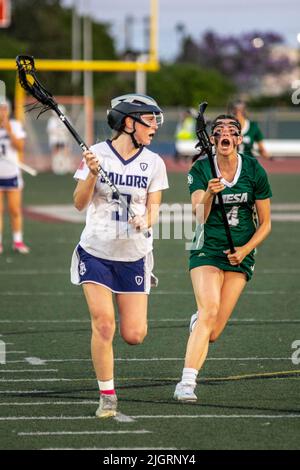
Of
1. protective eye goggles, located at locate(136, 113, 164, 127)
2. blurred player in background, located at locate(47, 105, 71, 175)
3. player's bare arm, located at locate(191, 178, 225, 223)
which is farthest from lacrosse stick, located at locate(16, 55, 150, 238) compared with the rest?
blurred player in background, located at locate(47, 105, 71, 175)

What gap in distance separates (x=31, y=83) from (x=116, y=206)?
0.96 meters

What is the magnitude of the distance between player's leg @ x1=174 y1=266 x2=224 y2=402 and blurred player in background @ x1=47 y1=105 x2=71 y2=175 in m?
33.3

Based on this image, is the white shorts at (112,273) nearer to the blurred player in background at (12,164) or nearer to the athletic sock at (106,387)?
the athletic sock at (106,387)

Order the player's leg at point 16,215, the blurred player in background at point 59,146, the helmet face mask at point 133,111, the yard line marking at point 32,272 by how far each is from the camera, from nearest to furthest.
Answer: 1. the helmet face mask at point 133,111
2. the yard line marking at point 32,272
3. the player's leg at point 16,215
4. the blurred player in background at point 59,146

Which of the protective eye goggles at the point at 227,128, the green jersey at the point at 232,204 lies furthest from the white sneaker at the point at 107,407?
the protective eye goggles at the point at 227,128

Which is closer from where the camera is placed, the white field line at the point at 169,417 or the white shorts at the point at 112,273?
the white field line at the point at 169,417

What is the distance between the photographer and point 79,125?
161 feet

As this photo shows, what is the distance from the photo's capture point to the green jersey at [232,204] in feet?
29.4

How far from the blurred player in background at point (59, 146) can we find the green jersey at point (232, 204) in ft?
109

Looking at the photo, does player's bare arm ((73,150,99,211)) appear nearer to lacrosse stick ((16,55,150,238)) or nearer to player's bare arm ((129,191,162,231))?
lacrosse stick ((16,55,150,238))

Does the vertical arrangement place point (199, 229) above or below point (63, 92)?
below

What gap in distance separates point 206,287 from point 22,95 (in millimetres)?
34578
